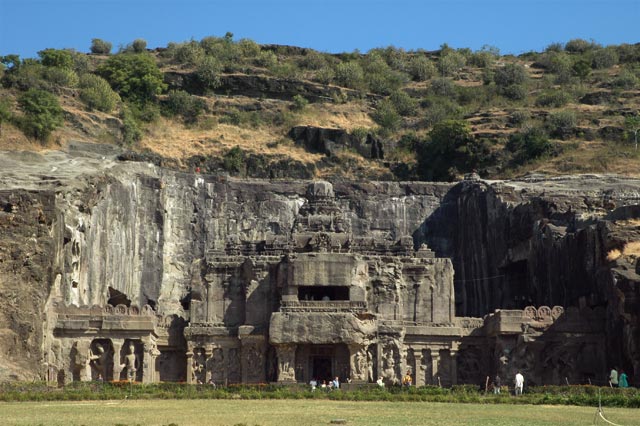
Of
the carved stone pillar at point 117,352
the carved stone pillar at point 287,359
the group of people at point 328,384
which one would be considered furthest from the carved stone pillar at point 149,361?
the group of people at point 328,384

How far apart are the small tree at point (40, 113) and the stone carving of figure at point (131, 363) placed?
29.4 metres

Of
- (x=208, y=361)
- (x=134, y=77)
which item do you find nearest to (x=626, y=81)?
(x=134, y=77)

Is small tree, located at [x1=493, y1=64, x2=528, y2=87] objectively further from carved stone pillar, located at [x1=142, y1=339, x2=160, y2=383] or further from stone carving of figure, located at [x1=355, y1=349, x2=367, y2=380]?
carved stone pillar, located at [x1=142, y1=339, x2=160, y2=383]

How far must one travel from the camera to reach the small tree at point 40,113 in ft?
351

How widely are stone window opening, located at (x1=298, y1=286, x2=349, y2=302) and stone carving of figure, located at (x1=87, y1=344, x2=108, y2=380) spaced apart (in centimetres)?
1081

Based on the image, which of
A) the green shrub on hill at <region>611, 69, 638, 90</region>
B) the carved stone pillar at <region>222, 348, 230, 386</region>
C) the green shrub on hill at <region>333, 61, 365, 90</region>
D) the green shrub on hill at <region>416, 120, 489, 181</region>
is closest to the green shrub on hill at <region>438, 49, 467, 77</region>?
the green shrub on hill at <region>333, 61, 365, 90</region>

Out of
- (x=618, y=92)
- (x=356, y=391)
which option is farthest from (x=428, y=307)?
(x=618, y=92)

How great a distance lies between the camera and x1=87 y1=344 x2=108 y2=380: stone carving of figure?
81.5m

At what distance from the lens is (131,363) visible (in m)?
81.3

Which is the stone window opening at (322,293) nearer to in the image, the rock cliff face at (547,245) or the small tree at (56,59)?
the rock cliff face at (547,245)

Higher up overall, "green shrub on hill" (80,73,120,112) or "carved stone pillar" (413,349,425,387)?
"green shrub on hill" (80,73,120,112)

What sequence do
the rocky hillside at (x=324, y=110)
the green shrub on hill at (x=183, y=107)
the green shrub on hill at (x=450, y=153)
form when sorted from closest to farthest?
the rocky hillside at (x=324, y=110) → the green shrub on hill at (x=450, y=153) → the green shrub on hill at (x=183, y=107)

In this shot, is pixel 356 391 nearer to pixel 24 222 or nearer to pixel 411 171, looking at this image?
pixel 24 222

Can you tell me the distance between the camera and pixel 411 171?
122 metres
